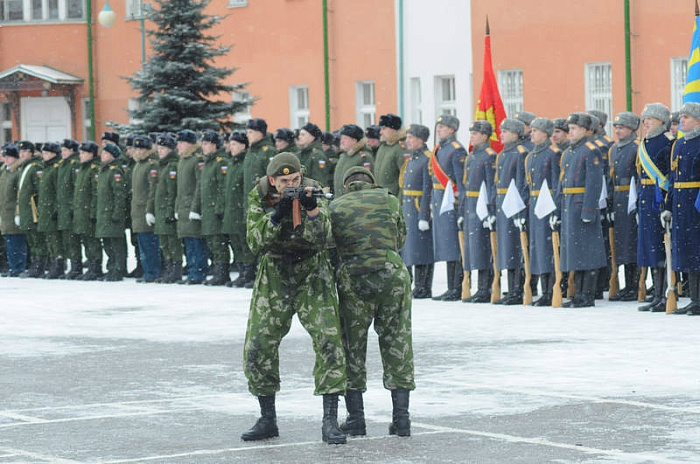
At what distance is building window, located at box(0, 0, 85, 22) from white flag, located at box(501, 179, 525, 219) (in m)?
30.5

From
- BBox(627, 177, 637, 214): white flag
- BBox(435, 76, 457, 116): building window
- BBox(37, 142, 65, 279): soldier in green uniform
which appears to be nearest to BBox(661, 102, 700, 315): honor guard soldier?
BBox(627, 177, 637, 214): white flag

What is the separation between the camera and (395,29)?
36406mm

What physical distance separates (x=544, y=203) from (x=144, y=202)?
703 cm

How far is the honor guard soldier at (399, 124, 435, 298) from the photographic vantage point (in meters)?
18.8

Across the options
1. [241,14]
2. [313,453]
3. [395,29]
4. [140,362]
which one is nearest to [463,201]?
[140,362]

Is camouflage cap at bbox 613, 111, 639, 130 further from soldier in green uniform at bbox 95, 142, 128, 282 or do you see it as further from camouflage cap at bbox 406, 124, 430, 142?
soldier in green uniform at bbox 95, 142, 128, 282

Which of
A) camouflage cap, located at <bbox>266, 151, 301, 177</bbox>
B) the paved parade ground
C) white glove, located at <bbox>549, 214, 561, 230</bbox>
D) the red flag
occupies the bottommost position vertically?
the paved parade ground

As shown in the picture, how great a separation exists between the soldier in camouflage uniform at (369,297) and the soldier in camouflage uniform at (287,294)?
183mm

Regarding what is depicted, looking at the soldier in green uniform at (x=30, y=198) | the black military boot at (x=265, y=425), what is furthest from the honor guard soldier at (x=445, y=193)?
the black military boot at (x=265, y=425)

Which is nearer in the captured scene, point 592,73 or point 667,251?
point 667,251

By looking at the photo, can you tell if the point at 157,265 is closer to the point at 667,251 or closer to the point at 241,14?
the point at 667,251

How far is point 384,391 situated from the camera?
38.4 ft

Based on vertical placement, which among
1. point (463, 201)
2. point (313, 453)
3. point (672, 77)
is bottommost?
point (313, 453)

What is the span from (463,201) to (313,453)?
950cm
